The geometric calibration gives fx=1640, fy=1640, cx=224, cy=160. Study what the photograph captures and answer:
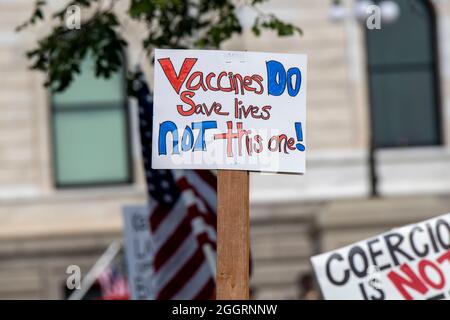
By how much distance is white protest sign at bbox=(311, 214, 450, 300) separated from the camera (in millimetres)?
9578

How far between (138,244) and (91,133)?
396 inches

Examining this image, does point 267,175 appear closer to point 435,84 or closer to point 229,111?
point 435,84

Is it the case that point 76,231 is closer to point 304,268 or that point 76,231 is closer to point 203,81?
point 304,268

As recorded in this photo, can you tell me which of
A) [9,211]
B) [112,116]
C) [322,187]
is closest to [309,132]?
[322,187]

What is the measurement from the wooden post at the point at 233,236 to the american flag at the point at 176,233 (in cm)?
477

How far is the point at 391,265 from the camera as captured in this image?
963 centimetres

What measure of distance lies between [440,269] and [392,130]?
15122 millimetres

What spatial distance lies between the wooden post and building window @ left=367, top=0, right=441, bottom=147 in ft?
54.2

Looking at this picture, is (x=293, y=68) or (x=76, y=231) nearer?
(x=293, y=68)

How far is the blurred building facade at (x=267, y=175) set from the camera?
2388 cm

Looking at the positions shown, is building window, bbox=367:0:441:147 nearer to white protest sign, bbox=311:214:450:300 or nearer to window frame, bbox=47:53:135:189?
window frame, bbox=47:53:135:189

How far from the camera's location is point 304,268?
24109 mm

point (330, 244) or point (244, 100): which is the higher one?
point (244, 100)

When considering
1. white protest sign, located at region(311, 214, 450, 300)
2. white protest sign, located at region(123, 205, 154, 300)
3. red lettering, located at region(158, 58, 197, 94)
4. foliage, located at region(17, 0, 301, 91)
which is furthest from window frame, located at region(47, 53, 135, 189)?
red lettering, located at region(158, 58, 197, 94)
